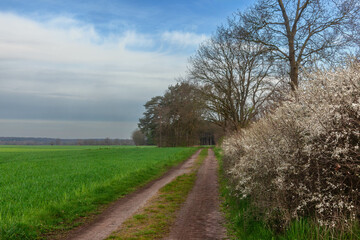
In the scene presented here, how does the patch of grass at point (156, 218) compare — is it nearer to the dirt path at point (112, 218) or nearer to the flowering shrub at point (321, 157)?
the dirt path at point (112, 218)

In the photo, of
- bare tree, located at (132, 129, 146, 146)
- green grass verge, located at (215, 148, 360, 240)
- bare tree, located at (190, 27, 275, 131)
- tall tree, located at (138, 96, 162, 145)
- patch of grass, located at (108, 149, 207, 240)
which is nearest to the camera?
green grass verge, located at (215, 148, 360, 240)

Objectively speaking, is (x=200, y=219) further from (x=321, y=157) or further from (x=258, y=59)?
(x=258, y=59)

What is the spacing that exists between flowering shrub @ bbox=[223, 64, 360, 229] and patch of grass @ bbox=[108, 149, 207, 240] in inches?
101

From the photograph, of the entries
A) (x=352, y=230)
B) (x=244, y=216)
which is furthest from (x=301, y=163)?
(x=244, y=216)

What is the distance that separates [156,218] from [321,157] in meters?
4.75

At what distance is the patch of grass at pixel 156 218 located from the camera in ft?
21.1

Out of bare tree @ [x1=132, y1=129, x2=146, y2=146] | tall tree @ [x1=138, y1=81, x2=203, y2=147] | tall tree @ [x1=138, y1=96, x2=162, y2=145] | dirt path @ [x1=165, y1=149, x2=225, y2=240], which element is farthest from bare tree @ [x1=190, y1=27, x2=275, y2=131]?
bare tree @ [x1=132, y1=129, x2=146, y2=146]

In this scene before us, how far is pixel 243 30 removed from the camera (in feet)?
51.2

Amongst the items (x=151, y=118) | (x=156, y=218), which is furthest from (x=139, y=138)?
(x=156, y=218)

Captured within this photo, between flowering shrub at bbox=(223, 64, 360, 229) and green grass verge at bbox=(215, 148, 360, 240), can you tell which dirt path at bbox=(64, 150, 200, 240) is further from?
flowering shrub at bbox=(223, 64, 360, 229)

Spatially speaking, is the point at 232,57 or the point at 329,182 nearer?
the point at 329,182

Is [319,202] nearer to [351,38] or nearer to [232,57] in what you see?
[351,38]

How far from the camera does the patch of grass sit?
6430 millimetres

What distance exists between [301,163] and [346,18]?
11.4 meters
